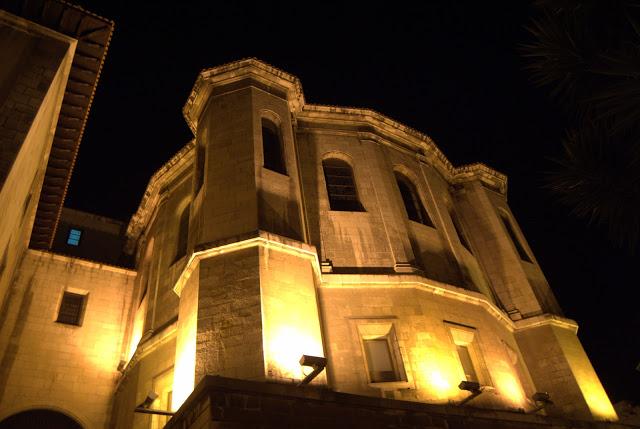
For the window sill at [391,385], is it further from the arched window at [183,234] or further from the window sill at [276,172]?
the arched window at [183,234]

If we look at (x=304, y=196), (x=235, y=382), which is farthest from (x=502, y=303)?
(x=235, y=382)

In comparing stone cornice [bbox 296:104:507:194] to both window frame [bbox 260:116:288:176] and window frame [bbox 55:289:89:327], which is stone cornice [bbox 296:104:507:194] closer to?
window frame [bbox 260:116:288:176]

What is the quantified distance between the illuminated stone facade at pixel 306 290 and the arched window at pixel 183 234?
4.2 inches

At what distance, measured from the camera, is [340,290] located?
1483 centimetres

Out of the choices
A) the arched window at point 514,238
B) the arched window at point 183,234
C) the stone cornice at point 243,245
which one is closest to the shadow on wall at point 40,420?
the arched window at point 183,234

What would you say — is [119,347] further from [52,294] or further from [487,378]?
[487,378]

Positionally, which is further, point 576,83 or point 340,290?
point 340,290

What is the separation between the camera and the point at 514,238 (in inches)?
899

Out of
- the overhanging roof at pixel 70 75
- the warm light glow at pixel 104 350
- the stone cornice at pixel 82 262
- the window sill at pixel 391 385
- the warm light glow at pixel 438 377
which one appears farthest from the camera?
the stone cornice at pixel 82 262

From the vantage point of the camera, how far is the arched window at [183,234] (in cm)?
1844

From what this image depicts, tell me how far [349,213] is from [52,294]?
11267 millimetres

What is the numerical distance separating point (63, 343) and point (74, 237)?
7.79m

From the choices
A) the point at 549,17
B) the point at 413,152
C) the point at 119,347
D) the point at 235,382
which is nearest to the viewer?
the point at 549,17

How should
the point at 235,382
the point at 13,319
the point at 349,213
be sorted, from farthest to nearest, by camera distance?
the point at 13,319
the point at 349,213
the point at 235,382
